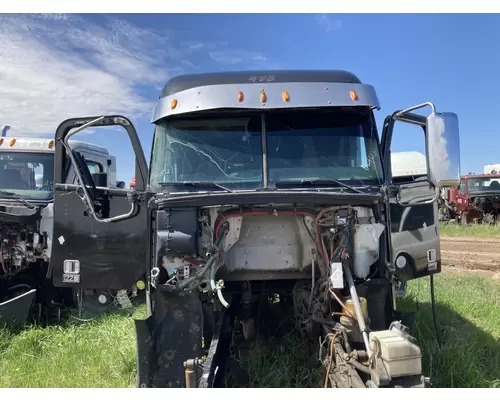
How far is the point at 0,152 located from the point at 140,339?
16.0ft

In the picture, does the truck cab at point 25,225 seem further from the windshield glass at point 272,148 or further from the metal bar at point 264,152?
the metal bar at point 264,152

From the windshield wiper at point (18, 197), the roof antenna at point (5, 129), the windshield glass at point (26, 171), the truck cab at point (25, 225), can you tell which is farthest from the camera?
the roof antenna at point (5, 129)

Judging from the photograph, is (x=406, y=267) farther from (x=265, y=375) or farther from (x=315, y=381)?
(x=265, y=375)

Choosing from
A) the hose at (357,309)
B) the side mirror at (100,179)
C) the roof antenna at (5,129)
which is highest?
the roof antenna at (5,129)

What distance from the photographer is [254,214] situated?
11.5ft

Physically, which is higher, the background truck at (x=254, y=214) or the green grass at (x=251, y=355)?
the background truck at (x=254, y=214)

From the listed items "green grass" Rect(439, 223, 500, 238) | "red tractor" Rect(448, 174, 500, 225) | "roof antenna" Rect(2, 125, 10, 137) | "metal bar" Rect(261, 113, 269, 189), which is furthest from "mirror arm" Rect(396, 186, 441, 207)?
"red tractor" Rect(448, 174, 500, 225)

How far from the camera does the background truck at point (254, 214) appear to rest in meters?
3.38

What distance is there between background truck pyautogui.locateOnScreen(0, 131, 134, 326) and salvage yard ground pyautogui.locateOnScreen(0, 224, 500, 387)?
411 millimetres

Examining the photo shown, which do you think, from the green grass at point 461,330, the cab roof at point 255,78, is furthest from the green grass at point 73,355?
the green grass at point 461,330

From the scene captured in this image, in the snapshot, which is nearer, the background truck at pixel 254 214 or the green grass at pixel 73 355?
the background truck at pixel 254 214

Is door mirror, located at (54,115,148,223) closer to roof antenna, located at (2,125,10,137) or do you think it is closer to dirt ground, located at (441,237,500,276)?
roof antenna, located at (2,125,10,137)

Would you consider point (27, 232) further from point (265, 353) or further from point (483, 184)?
point (483, 184)

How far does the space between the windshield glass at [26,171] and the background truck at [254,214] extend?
9.87ft
